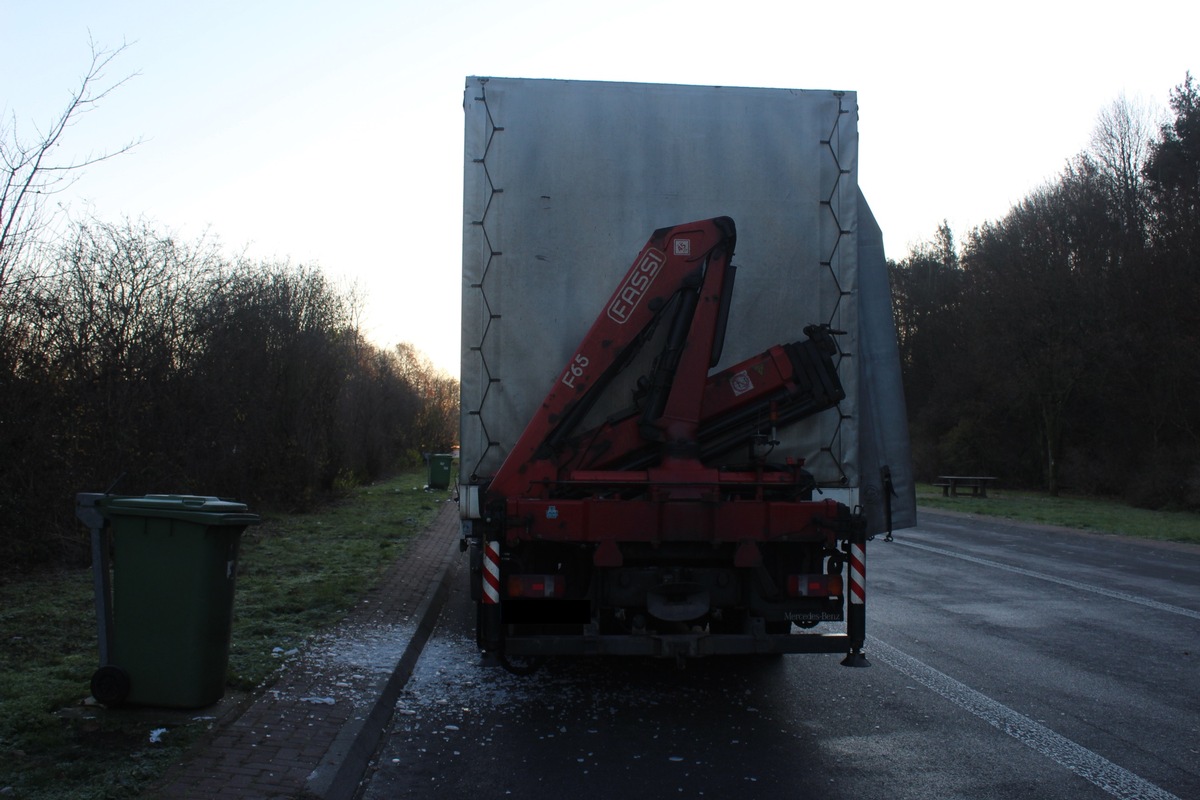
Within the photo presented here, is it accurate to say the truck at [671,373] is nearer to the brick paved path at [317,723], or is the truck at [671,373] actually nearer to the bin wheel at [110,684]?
the brick paved path at [317,723]

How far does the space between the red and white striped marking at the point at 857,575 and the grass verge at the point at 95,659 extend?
357cm

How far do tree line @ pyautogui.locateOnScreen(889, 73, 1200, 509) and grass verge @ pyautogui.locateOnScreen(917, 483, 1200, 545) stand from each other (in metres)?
1.30

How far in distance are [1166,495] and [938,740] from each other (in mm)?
26052

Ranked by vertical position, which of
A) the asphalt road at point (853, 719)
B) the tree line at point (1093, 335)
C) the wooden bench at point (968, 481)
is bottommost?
the asphalt road at point (853, 719)

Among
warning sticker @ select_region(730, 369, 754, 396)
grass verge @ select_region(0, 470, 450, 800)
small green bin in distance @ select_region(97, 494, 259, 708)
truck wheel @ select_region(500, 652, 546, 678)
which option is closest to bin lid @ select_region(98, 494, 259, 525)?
small green bin in distance @ select_region(97, 494, 259, 708)

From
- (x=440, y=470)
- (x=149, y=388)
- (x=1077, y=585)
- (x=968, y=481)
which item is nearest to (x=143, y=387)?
(x=149, y=388)

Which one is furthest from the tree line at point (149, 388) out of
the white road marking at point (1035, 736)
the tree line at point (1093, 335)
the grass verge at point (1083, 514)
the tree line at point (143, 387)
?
the tree line at point (1093, 335)

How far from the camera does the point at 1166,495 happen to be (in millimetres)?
27984

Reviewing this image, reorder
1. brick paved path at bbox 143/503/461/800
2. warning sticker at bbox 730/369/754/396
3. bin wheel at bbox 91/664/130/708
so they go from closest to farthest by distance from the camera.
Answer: brick paved path at bbox 143/503/461/800, bin wheel at bbox 91/664/130/708, warning sticker at bbox 730/369/754/396

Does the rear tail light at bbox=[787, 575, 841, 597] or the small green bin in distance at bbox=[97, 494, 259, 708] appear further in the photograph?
the rear tail light at bbox=[787, 575, 841, 597]

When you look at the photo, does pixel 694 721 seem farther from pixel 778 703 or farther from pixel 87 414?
pixel 87 414

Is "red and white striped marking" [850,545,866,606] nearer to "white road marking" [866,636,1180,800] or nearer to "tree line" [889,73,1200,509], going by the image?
"white road marking" [866,636,1180,800]

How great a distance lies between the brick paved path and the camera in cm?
448

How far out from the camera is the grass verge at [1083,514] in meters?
20.4
